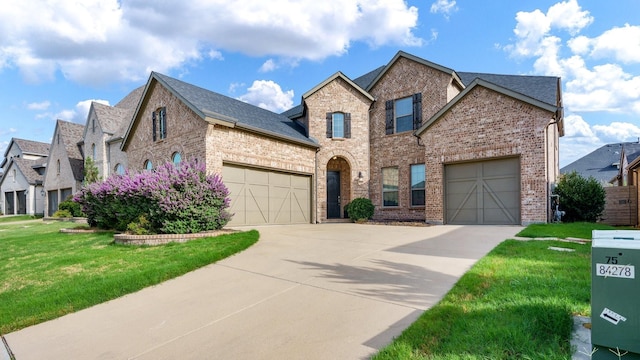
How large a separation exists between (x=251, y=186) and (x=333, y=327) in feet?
37.9

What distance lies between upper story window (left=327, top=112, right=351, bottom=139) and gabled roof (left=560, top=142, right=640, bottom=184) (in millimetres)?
25758

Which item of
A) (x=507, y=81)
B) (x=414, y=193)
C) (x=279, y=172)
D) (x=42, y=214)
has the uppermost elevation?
(x=507, y=81)

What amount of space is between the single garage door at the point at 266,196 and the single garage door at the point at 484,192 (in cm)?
679

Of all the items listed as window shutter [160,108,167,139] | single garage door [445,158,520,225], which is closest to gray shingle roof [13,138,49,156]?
window shutter [160,108,167,139]

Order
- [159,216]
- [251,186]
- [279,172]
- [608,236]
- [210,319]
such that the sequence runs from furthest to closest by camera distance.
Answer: [279,172], [251,186], [159,216], [210,319], [608,236]

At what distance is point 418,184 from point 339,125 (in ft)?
16.1

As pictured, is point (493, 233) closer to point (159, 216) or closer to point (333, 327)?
point (333, 327)

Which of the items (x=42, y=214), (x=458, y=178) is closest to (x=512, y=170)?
(x=458, y=178)

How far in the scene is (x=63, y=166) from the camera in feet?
91.8

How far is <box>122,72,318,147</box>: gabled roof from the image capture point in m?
13.6

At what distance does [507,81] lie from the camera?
667 inches

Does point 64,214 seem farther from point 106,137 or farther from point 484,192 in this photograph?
point 484,192

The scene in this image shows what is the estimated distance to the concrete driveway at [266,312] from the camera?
138 inches

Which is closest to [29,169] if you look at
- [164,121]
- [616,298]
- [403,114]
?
[164,121]
